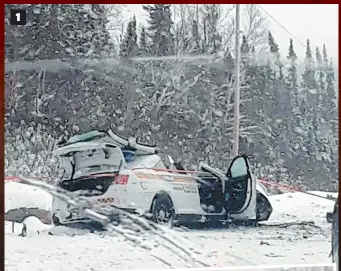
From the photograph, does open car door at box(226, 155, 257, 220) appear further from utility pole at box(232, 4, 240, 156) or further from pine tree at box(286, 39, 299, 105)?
pine tree at box(286, 39, 299, 105)

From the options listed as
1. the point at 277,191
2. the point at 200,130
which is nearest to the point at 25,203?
the point at 200,130

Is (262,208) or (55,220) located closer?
(55,220)

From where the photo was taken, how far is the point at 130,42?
2572 millimetres

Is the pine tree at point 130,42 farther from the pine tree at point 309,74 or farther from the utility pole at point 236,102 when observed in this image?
the pine tree at point 309,74

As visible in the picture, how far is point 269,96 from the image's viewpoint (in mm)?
2633

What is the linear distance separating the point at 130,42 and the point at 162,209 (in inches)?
30.7

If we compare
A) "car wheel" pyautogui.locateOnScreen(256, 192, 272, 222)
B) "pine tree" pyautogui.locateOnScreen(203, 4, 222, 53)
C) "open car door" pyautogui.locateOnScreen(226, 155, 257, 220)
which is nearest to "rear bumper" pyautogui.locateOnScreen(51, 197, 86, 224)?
"open car door" pyautogui.locateOnScreen(226, 155, 257, 220)

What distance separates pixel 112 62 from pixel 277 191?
97 centimetres

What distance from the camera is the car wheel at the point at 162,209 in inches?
101

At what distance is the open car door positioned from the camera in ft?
8.57

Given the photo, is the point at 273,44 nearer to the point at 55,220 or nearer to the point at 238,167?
the point at 238,167

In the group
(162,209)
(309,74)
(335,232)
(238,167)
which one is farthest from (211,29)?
(335,232)

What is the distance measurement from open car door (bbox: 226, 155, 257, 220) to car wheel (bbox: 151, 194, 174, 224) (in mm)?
277

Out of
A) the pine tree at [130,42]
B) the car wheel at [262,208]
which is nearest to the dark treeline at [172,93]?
the pine tree at [130,42]
